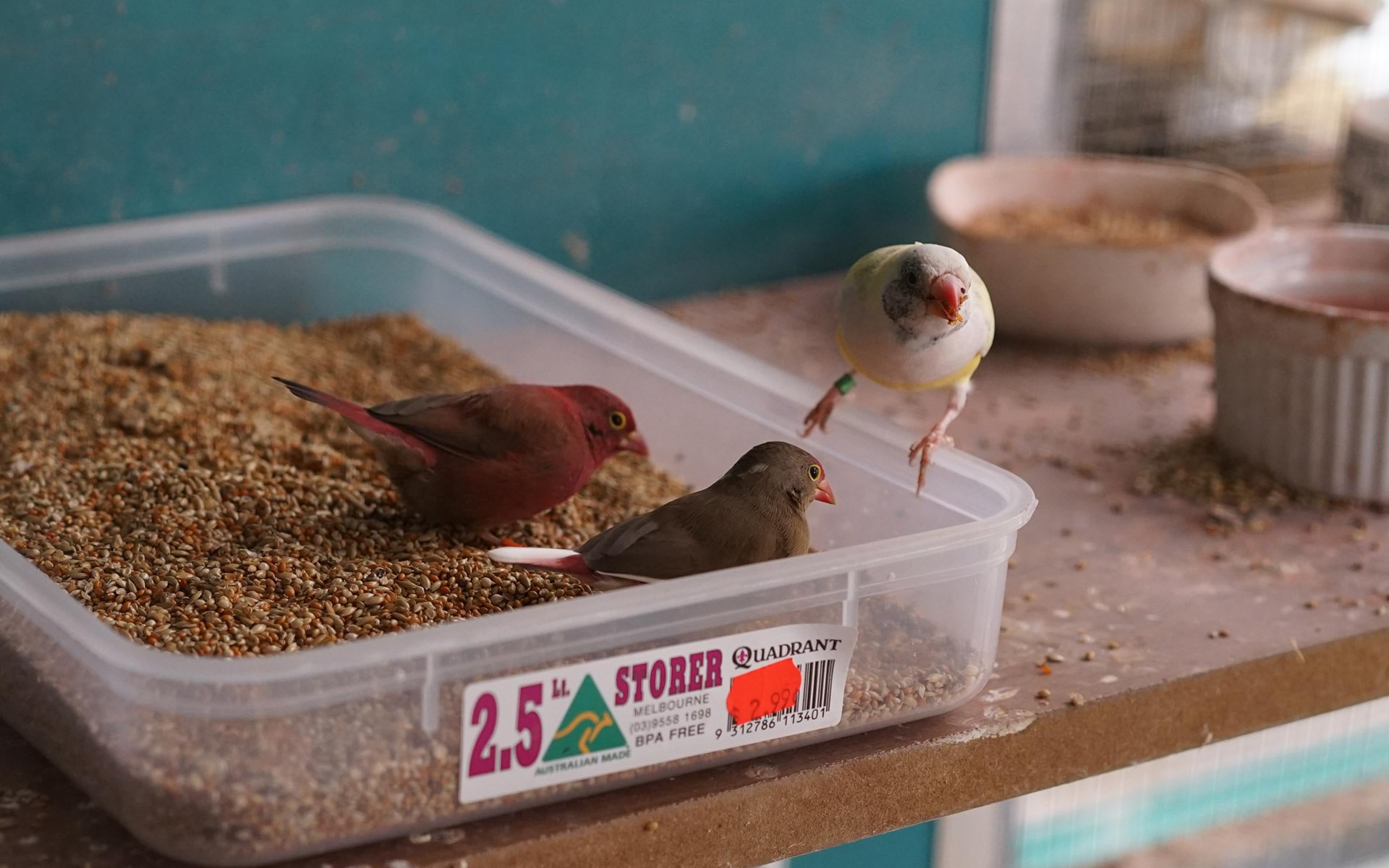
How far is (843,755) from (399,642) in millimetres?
324

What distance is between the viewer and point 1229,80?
2.30 meters

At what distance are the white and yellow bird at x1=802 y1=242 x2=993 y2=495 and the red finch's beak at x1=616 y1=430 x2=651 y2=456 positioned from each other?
0.19 meters

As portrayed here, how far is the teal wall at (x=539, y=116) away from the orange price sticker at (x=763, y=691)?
1055mm

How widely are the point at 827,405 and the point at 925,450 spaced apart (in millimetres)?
107

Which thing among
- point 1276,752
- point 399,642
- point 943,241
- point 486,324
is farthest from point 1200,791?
point 399,642

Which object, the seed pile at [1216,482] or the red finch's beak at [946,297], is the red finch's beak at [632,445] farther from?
the seed pile at [1216,482]

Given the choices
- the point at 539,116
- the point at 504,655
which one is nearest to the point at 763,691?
the point at 504,655

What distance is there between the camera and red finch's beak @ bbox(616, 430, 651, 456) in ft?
3.99

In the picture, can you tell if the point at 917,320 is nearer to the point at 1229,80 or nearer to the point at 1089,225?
the point at 1089,225

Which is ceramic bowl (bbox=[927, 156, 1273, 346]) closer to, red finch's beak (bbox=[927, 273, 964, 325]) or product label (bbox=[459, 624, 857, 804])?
red finch's beak (bbox=[927, 273, 964, 325])

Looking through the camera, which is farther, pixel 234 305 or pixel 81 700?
pixel 234 305

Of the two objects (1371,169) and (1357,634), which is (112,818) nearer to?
(1357,634)

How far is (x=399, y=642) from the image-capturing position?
0.85 m

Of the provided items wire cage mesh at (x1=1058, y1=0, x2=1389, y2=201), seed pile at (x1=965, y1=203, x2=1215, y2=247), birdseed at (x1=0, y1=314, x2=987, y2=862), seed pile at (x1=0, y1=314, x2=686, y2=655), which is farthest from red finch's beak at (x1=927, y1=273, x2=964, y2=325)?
wire cage mesh at (x1=1058, y1=0, x2=1389, y2=201)
